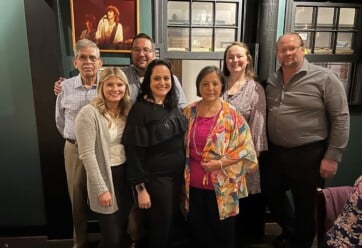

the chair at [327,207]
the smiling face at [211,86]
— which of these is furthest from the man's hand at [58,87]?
the chair at [327,207]

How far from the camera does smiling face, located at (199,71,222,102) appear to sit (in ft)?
5.58

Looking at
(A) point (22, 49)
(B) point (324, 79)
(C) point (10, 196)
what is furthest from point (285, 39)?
(C) point (10, 196)

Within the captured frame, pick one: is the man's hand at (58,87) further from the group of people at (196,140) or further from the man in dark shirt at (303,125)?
the man in dark shirt at (303,125)

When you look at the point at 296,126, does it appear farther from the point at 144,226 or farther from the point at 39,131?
the point at 39,131

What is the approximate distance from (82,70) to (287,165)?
1411 millimetres

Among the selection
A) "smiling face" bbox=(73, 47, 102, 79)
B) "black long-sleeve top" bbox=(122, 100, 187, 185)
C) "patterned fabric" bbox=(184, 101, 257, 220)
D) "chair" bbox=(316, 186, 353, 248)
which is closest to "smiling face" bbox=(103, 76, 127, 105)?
"black long-sleeve top" bbox=(122, 100, 187, 185)

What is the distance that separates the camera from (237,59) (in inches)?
75.2

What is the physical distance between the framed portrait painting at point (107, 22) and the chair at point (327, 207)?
1.59 m

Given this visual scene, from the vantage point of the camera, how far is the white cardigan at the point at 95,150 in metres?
1.55

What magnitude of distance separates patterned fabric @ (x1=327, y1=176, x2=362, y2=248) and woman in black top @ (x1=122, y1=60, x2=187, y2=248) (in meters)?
0.83

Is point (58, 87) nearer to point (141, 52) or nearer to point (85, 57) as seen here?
point (85, 57)

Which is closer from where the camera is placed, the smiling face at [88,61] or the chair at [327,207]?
the chair at [327,207]

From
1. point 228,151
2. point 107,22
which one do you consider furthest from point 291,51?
point 107,22

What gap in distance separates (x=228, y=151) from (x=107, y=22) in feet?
4.13
